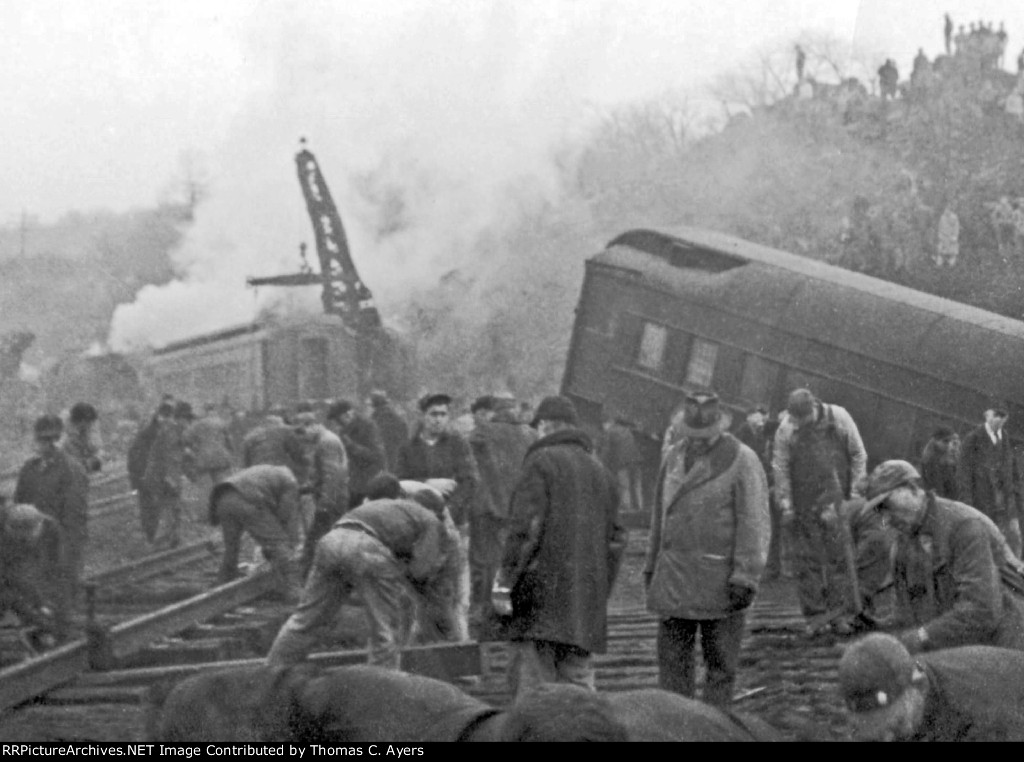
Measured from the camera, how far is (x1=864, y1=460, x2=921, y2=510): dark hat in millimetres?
5512

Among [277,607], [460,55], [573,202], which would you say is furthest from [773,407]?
[573,202]

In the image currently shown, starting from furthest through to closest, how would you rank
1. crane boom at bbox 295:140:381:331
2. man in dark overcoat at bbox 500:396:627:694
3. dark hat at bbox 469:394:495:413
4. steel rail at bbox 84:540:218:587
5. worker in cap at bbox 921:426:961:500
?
crane boom at bbox 295:140:381:331
steel rail at bbox 84:540:218:587
worker in cap at bbox 921:426:961:500
dark hat at bbox 469:394:495:413
man in dark overcoat at bbox 500:396:627:694

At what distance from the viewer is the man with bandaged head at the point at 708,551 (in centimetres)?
652

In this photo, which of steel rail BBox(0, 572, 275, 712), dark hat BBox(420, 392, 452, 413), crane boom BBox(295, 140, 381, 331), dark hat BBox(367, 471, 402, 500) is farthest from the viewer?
crane boom BBox(295, 140, 381, 331)

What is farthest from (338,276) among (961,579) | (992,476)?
(961,579)

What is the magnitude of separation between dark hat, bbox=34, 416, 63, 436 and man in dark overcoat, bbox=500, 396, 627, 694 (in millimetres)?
4389

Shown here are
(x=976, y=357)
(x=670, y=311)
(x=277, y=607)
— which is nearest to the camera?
(x=277, y=607)

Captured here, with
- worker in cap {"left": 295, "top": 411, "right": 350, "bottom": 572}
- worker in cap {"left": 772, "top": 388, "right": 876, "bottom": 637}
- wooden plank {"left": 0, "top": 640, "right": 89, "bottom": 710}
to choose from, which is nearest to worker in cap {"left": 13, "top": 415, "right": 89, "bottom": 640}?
wooden plank {"left": 0, "top": 640, "right": 89, "bottom": 710}

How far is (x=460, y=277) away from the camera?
31.6 metres

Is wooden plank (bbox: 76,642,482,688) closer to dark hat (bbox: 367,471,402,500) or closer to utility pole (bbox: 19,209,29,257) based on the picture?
dark hat (bbox: 367,471,402,500)

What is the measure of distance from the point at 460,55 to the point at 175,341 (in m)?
9.97

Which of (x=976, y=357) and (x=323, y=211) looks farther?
(x=323, y=211)

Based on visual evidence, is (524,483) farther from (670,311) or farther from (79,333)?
(79,333)

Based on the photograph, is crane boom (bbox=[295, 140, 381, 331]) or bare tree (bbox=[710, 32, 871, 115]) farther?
crane boom (bbox=[295, 140, 381, 331])
